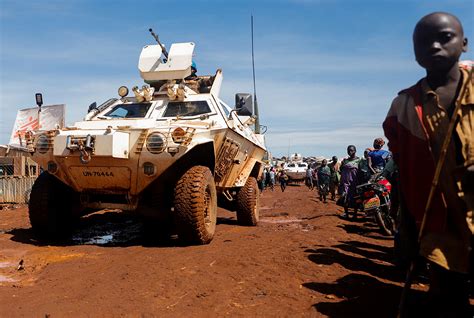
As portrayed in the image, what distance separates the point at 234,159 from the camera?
737 centimetres

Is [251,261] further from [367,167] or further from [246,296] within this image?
[367,167]

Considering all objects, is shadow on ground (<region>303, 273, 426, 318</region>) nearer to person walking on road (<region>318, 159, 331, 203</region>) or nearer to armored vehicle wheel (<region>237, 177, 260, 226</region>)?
armored vehicle wheel (<region>237, 177, 260, 226</region>)

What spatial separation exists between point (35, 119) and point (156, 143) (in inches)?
420

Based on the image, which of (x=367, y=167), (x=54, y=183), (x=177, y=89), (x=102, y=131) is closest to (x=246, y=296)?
(x=102, y=131)

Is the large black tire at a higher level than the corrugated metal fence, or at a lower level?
higher

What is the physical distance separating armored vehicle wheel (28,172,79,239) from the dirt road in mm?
224

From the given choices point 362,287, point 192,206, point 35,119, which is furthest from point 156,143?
point 35,119

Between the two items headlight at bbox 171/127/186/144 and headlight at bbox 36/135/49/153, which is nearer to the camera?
headlight at bbox 171/127/186/144

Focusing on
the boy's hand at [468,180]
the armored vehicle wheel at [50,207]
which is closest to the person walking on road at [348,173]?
the armored vehicle wheel at [50,207]

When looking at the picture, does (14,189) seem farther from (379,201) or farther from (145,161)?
(379,201)

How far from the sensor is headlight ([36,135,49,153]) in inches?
230

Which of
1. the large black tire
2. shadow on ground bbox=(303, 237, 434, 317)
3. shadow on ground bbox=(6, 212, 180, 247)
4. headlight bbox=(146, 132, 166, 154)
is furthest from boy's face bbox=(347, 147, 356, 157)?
headlight bbox=(146, 132, 166, 154)

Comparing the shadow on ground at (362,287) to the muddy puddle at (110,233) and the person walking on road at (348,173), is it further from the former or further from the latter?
the person walking on road at (348,173)

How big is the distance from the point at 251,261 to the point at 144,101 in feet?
12.4
